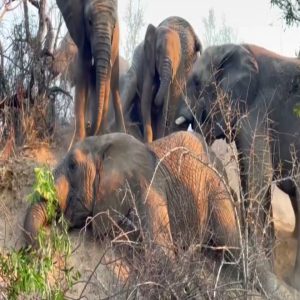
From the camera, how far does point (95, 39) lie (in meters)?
7.93

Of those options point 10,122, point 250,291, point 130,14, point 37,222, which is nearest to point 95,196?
point 37,222

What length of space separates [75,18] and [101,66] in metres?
0.64

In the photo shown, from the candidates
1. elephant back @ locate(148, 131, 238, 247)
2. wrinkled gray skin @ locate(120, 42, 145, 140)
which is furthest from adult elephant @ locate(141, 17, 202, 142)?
elephant back @ locate(148, 131, 238, 247)

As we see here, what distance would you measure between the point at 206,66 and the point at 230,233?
7.28ft

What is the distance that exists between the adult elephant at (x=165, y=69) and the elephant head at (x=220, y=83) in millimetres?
713

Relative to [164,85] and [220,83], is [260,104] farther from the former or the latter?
[164,85]

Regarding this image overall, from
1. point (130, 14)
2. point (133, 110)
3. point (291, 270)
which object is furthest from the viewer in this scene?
point (130, 14)

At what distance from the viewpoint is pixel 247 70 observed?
778cm

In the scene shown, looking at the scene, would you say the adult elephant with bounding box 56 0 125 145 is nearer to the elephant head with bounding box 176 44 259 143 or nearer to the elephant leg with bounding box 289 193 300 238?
the elephant head with bounding box 176 44 259 143

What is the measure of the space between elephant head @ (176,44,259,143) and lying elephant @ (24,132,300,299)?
814 mm

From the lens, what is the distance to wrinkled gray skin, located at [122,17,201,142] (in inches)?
368

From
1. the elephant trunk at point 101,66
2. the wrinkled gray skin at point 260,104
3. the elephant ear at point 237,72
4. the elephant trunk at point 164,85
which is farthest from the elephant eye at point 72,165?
the elephant trunk at point 164,85

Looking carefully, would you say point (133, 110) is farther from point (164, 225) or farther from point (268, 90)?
point (164, 225)

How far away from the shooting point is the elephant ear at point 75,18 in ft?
26.9
